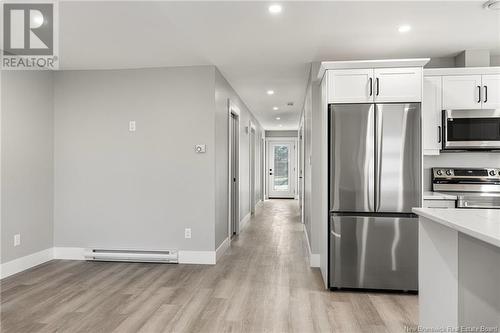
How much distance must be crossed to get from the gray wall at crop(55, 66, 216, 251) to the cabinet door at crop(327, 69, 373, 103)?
1.55 metres

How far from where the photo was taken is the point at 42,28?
9.74 feet

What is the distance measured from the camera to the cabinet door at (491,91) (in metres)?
3.38

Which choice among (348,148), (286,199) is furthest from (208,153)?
(286,199)

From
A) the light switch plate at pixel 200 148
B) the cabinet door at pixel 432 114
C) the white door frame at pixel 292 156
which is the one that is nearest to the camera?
the cabinet door at pixel 432 114

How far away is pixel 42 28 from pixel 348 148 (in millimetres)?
3036

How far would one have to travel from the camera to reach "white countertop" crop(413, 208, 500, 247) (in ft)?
3.95

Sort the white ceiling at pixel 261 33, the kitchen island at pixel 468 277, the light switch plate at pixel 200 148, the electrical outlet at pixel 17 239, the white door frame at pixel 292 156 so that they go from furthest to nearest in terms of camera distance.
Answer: the white door frame at pixel 292 156 < the light switch plate at pixel 200 148 < the electrical outlet at pixel 17 239 < the white ceiling at pixel 261 33 < the kitchen island at pixel 468 277

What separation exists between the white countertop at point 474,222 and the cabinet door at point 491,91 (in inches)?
84.7

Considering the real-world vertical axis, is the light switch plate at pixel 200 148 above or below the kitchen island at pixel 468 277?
above

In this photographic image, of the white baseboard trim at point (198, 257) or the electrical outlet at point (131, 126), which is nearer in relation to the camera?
the white baseboard trim at point (198, 257)

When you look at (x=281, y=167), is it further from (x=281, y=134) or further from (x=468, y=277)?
(x=468, y=277)

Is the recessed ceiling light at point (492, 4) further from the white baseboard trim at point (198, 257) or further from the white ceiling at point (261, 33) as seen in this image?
the white baseboard trim at point (198, 257)

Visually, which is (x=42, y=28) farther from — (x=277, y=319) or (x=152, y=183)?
(x=277, y=319)

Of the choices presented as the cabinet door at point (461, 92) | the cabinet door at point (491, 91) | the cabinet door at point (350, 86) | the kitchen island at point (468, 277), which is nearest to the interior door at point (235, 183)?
the cabinet door at point (350, 86)
